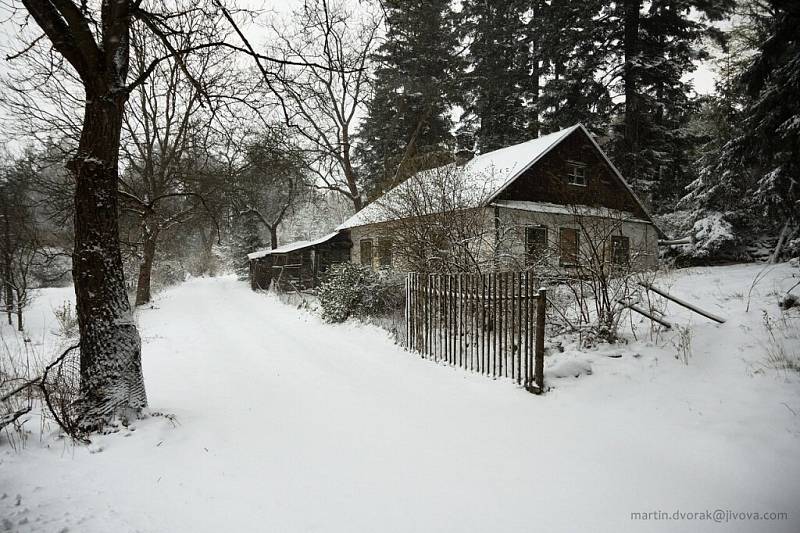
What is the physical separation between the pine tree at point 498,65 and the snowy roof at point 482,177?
5994 mm

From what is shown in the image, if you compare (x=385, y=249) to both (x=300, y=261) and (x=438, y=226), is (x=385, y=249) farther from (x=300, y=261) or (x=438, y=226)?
(x=300, y=261)

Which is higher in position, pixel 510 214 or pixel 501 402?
pixel 510 214

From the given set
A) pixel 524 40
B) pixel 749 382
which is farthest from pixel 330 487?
pixel 524 40

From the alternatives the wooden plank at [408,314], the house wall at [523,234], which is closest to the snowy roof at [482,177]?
the house wall at [523,234]

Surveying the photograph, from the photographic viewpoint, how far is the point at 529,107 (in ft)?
74.0

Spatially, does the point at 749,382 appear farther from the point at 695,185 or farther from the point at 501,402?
the point at 695,185

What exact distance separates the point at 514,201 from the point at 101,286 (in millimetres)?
13618

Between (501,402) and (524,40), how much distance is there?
25.6m

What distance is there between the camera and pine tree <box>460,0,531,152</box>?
22797 mm

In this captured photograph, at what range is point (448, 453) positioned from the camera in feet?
10.8

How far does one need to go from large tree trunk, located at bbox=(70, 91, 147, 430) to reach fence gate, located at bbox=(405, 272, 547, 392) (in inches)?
169

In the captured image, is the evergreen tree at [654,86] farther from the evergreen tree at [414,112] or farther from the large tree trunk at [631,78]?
the evergreen tree at [414,112]

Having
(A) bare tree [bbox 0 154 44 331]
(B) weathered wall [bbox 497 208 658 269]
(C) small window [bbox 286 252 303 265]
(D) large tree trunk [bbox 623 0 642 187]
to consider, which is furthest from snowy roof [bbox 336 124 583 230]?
(A) bare tree [bbox 0 154 44 331]

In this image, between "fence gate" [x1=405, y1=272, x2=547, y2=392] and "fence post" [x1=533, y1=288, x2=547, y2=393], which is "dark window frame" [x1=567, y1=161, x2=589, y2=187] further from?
"fence post" [x1=533, y1=288, x2=547, y2=393]
